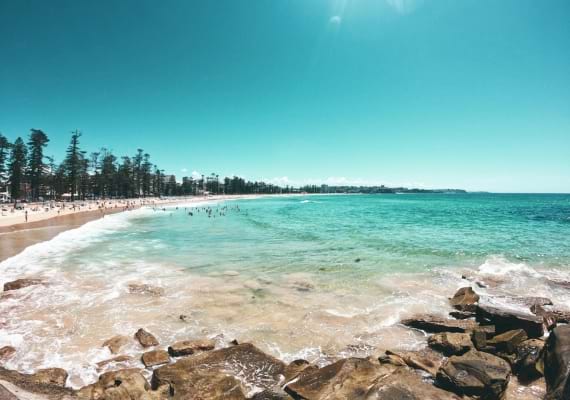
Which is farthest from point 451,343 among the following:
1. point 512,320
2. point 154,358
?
point 154,358

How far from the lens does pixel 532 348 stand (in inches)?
285

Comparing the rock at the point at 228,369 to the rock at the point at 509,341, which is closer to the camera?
the rock at the point at 228,369

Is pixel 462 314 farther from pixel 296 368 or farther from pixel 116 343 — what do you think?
pixel 116 343

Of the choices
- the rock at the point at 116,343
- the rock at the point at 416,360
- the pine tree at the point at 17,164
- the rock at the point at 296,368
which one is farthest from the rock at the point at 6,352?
the pine tree at the point at 17,164

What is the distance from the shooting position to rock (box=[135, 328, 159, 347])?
331 inches

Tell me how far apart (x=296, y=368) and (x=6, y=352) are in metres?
7.64

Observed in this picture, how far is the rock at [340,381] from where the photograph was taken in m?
5.59

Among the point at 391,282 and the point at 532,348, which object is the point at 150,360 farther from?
the point at 391,282

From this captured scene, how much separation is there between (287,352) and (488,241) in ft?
82.9

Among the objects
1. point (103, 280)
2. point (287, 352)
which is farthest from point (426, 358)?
point (103, 280)

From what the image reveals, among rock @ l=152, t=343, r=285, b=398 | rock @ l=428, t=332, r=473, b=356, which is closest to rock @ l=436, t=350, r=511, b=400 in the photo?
rock @ l=428, t=332, r=473, b=356

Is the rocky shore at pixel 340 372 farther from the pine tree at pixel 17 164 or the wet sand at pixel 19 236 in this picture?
the pine tree at pixel 17 164

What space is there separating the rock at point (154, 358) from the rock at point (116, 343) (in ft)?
3.42

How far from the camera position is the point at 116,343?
834 cm
